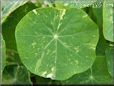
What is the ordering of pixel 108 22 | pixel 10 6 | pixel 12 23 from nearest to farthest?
pixel 108 22
pixel 10 6
pixel 12 23

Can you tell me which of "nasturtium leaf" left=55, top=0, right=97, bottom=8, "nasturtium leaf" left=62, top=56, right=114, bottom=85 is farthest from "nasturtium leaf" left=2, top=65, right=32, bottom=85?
"nasturtium leaf" left=55, top=0, right=97, bottom=8

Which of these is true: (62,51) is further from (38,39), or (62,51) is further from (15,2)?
(15,2)

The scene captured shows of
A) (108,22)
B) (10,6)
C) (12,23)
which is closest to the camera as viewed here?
(108,22)

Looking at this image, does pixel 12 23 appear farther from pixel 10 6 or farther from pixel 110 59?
pixel 110 59

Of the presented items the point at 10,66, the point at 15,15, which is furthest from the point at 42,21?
the point at 10,66

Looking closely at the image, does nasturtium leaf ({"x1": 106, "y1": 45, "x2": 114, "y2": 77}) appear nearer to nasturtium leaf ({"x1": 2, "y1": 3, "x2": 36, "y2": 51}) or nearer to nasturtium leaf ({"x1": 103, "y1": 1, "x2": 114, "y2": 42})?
nasturtium leaf ({"x1": 103, "y1": 1, "x2": 114, "y2": 42})

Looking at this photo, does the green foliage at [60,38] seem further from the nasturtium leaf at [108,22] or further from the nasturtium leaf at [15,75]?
the nasturtium leaf at [15,75]

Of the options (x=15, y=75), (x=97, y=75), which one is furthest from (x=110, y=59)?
(x=15, y=75)

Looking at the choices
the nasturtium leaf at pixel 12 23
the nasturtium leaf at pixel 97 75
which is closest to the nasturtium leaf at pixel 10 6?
the nasturtium leaf at pixel 12 23
